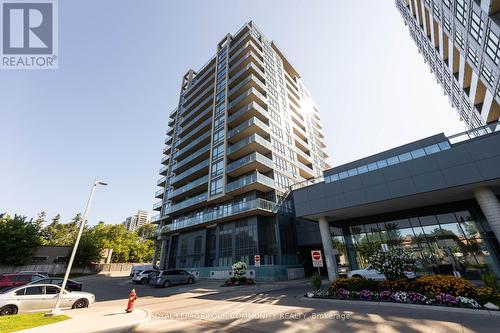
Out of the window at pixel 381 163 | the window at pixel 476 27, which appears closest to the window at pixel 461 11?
the window at pixel 476 27

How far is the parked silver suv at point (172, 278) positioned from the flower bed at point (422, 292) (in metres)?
16.3

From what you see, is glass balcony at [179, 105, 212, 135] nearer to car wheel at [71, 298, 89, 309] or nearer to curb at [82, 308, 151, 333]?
car wheel at [71, 298, 89, 309]

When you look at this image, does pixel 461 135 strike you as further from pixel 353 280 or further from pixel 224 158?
pixel 224 158

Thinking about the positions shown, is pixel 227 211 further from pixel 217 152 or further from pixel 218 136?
pixel 218 136

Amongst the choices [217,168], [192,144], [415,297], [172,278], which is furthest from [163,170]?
[415,297]

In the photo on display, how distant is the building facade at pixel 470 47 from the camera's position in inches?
726

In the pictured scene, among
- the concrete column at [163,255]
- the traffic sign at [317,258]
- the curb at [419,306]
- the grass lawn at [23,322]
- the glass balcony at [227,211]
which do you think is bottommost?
the curb at [419,306]

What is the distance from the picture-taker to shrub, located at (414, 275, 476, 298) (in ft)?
32.2

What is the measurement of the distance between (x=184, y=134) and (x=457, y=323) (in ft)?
161

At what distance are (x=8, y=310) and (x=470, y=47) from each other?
41.4 meters

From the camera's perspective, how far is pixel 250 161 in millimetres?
30500

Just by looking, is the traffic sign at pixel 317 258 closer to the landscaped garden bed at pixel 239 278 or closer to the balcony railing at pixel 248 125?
the landscaped garden bed at pixel 239 278

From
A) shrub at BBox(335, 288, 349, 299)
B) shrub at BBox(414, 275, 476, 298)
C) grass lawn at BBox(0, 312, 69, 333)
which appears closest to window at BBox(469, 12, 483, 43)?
shrub at BBox(414, 275, 476, 298)

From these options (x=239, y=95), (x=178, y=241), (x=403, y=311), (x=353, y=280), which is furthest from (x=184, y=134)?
(x=403, y=311)
